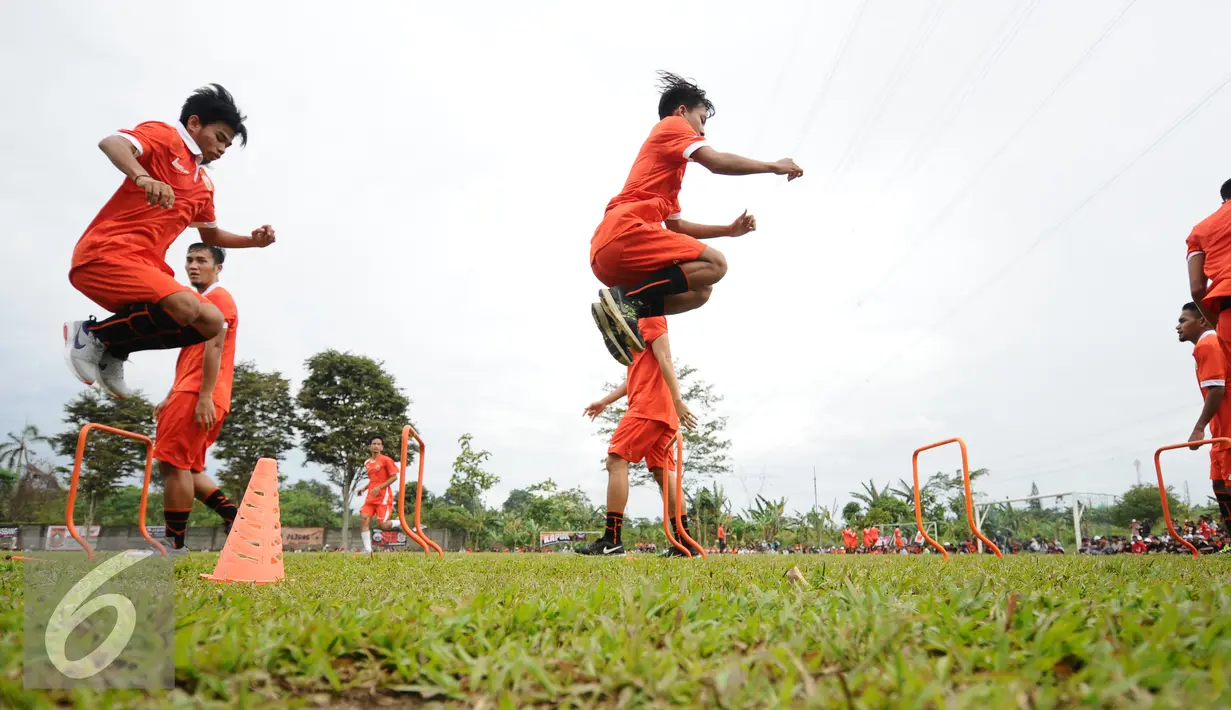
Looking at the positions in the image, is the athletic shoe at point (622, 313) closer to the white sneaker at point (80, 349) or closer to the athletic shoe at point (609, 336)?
the athletic shoe at point (609, 336)

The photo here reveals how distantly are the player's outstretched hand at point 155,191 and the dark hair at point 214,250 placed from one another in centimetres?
156

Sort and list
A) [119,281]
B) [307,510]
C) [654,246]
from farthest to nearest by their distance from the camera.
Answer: [307,510] → [654,246] → [119,281]

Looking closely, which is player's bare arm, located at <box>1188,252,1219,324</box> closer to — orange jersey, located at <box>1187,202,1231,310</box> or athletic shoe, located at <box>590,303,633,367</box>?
orange jersey, located at <box>1187,202,1231,310</box>

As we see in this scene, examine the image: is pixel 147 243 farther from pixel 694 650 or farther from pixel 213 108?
pixel 694 650

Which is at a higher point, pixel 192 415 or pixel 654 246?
pixel 654 246

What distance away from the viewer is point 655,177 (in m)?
4.68

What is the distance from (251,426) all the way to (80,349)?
36369 millimetres

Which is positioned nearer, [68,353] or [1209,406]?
[68,353]

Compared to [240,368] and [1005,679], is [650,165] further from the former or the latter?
[240,368]

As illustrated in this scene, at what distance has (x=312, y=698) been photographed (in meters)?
1.36

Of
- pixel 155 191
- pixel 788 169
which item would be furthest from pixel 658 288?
pixel 155 191

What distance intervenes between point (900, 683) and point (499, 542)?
92.8ft

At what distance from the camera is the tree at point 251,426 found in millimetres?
35750

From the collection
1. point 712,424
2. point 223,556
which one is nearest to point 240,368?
point 712,424
